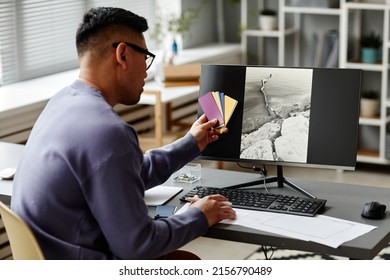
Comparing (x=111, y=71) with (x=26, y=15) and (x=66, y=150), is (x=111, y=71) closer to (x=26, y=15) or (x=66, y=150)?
(x=66, y=150)

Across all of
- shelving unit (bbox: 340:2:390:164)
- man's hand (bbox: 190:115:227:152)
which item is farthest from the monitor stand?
shelving unit (bbox: 340:2:390:164)

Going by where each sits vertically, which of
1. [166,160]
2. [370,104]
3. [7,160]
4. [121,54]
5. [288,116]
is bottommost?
[370,104]

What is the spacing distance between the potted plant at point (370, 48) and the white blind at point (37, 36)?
6.07 ft

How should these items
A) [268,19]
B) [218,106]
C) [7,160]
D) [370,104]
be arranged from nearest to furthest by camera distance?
[218,106] < [7,160] < [370,104] < [268,19]

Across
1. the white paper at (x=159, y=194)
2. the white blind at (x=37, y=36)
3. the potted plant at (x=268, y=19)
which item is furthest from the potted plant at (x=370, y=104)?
the white paper at (x=159, y=194)

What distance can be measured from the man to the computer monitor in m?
0.48

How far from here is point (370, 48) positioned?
5.47m

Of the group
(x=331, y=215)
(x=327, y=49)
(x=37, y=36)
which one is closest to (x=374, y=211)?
(x=331, y=215)

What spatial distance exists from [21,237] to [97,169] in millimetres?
272

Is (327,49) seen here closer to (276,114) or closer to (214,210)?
(276,114)

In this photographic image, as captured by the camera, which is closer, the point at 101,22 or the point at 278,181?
the point at 101,22

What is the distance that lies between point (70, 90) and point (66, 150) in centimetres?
25

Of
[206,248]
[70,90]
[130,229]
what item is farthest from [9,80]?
[130,229]

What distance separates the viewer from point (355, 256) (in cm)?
217
